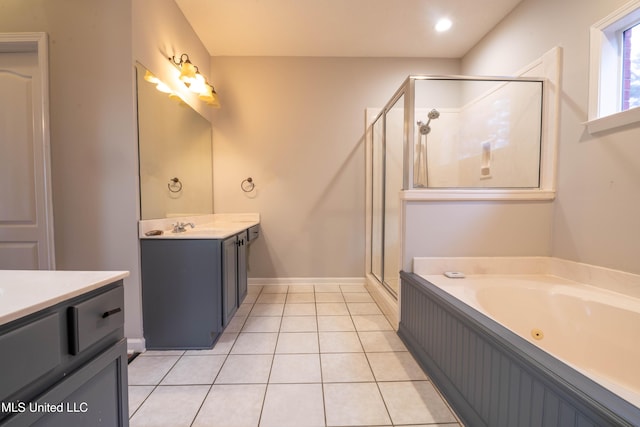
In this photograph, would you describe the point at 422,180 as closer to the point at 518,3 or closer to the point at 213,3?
the point at 518,3

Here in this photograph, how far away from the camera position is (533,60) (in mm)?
2047

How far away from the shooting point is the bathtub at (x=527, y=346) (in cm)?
78

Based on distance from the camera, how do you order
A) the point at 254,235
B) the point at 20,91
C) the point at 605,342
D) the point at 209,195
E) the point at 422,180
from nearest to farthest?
the point at 605,342, the point at 20,91, the point at 422,180, the point at 254,235, the point at 209,195

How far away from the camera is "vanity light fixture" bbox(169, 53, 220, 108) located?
7.39 ft

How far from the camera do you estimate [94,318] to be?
0.69 metres

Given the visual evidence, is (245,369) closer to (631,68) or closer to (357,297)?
(357,297)

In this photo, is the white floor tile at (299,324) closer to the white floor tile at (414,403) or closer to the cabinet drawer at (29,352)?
the white floor tile at (414,403)

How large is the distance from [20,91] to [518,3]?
3.88 metres

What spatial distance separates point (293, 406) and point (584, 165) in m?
2.26

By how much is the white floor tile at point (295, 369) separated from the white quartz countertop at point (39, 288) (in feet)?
3.68

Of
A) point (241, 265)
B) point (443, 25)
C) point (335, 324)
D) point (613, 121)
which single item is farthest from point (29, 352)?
point (443, 25)

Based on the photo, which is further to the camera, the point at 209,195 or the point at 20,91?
the point at 209,195

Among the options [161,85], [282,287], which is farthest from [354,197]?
[161,85]

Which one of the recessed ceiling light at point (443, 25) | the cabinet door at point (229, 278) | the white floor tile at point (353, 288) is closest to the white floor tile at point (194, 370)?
the cabinet door at point (229, 278)
